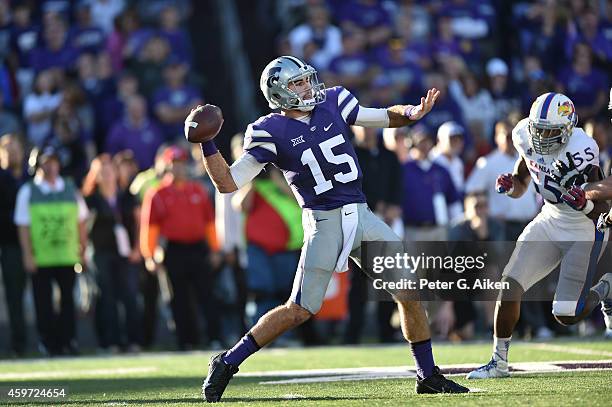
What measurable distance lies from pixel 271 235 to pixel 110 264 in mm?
1565

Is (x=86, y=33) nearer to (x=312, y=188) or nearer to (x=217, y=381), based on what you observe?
(x=312, y=188)

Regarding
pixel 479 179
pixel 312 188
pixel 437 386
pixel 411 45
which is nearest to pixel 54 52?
pixel 411 45

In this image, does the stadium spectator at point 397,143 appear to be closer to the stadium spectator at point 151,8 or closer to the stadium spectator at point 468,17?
the stadium spectator at point 468,17

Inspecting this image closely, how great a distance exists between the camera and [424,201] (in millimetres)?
12688

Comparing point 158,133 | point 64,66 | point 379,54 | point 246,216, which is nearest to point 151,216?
point 246,216

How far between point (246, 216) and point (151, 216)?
87 cm

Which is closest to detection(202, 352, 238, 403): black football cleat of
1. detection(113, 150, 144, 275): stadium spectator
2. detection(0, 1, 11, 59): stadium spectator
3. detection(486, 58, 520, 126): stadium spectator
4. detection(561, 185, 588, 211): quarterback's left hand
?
detection(561, 185, 588, 211): quarterback's left hand

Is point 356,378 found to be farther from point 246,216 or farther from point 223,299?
point 223,299

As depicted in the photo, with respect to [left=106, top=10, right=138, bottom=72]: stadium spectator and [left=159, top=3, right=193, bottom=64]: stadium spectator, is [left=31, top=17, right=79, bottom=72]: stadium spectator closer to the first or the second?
[left=106, top=10, right=138, bottom=72]: stadium spectator

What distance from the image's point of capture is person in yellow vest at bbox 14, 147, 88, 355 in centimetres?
1230

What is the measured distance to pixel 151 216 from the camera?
12516 millimetres

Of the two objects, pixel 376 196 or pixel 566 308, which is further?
pixel 376 196

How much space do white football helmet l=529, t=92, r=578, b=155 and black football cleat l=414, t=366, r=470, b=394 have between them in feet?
5.08

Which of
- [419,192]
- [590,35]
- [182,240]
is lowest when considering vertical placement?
[182,240]
